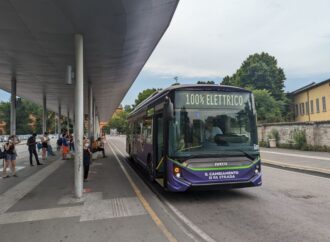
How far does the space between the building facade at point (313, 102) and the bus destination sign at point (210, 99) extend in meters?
30.7

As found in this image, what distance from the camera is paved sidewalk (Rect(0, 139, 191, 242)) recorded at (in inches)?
202

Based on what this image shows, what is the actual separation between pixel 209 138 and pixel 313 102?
3636 cm

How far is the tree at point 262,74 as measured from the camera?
62.4 meters

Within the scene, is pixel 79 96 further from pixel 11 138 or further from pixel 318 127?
pixel 318 127

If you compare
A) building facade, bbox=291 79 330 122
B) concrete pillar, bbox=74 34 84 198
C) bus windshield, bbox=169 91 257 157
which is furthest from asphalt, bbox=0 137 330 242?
building facade, bbox=291 79 330 122

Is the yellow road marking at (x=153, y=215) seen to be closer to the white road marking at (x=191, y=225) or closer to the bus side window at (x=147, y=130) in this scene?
the white road marking at (x=191, y=225)

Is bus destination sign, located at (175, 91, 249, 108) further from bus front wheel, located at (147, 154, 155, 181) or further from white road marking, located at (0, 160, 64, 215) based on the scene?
white road marking, located at (0, 160, 64, 215)

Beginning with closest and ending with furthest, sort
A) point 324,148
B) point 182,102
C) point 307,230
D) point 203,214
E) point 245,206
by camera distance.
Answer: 1. point 307,230
2. point 203,214
3. point 245,206
4. point 182,102
5. point 324,148

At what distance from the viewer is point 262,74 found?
205 feet

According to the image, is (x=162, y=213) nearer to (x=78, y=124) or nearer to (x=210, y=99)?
(x=210, y=99)

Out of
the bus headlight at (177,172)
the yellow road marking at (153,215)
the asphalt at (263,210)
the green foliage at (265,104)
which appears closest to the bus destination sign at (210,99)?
the bus headlight at (177,172)

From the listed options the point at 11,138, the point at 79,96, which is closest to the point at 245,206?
the point at 79,96

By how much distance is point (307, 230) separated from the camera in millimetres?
5105

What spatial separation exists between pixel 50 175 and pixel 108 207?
6471mm
